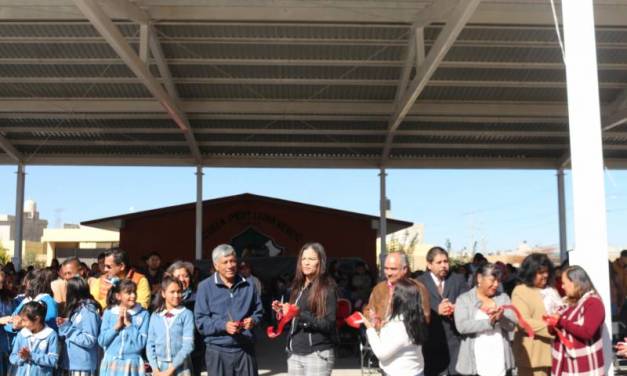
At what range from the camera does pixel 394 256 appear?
14.8 feet

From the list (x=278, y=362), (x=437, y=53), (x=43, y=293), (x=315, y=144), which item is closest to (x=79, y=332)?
(x=43, y=293)

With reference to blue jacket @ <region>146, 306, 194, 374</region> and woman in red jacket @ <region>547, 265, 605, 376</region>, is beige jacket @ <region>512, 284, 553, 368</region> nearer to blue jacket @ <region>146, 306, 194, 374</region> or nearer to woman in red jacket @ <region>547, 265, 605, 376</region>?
woman in red jacket @ <region>547, 265, 605, 376</region>

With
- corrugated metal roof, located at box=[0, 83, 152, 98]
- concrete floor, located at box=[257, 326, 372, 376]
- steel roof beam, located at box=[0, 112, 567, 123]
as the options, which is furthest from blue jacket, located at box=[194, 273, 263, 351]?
steel roof beam, located at box=[0, 112, 567, 123]

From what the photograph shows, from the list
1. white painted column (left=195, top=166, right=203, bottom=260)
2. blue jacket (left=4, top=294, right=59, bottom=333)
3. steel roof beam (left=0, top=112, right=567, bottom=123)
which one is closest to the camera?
blue jacket (left=4, top=294, right=59, bottom=333)

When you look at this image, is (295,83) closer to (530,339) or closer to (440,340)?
(440,340)

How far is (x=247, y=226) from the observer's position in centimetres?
1758

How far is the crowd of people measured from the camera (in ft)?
13.6

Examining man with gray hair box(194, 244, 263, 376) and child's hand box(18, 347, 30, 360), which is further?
child's hand box(18, 347, 30, 360)

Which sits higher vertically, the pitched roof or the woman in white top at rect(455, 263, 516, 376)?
the pitched roof

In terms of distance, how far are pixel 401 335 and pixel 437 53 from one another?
642 cm

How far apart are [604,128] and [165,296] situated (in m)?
11.4

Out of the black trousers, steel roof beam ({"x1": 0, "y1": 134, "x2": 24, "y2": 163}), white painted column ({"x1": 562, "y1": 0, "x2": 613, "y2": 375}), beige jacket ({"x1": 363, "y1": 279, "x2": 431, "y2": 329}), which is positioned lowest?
the black trousers

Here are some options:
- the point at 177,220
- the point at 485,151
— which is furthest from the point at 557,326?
the point at 177,220

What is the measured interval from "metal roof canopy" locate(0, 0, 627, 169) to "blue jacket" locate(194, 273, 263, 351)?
4.76 meters
